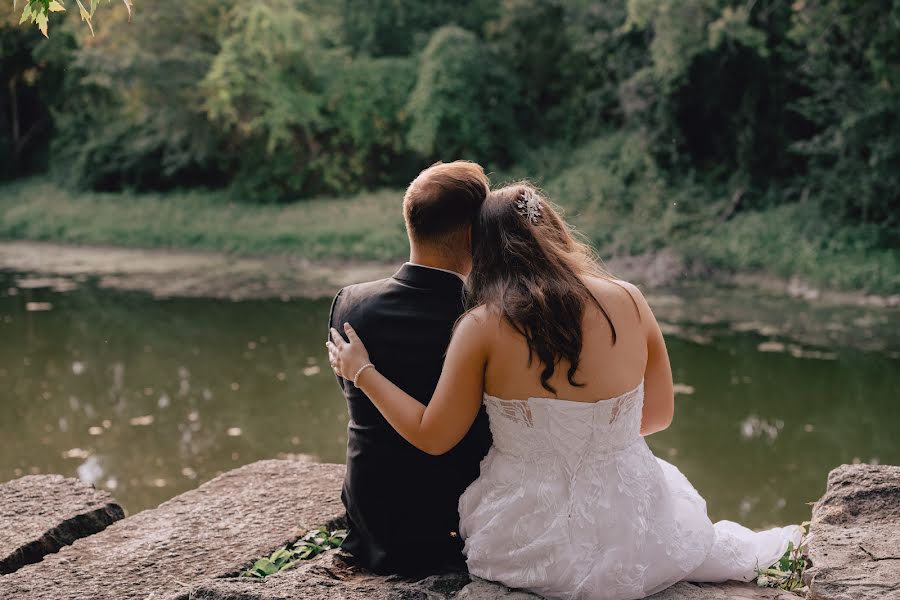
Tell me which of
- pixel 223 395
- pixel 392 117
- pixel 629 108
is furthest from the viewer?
pixel 392 117

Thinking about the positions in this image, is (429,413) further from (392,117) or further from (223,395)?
(392,117)

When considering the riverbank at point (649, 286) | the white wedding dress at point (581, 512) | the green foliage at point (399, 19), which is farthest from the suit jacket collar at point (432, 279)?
the green foliage at point (399, 19)

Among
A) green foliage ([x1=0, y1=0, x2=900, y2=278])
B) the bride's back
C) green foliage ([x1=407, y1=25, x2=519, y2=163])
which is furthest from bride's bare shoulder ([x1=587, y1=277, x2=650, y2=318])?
green foliage ([x1=407, y1=25, x2=519, y2=163])

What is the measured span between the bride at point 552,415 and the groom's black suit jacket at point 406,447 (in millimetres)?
99

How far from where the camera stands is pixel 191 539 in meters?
2.74

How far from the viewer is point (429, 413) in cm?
218

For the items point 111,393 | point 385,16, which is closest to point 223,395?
point 111,393

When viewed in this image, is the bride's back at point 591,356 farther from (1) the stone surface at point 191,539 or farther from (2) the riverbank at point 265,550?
(1) the stone surface at point 191,539

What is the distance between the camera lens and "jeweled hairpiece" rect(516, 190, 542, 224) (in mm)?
2160

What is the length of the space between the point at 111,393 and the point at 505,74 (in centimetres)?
1042

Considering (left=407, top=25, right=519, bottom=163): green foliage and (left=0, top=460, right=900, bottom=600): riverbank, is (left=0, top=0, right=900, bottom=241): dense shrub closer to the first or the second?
(left=407, top=25, right=519, bottom=163): green foliage

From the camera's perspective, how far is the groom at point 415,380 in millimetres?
2273

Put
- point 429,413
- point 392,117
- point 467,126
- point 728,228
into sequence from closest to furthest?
point 429,413 < point 728,228 < point 467,126 < point 392,117

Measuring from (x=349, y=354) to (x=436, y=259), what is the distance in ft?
1.04
